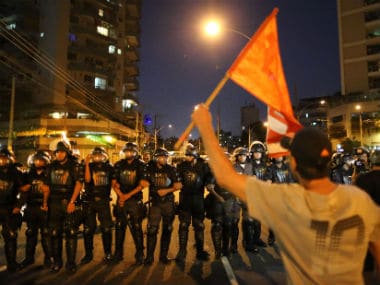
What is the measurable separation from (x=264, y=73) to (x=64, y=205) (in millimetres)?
4892

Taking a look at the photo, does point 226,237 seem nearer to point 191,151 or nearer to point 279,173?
point 191,151

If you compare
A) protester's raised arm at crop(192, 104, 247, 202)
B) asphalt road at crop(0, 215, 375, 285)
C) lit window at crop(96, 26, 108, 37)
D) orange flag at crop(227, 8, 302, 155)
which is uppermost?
lit window at crop(96, 26, 108, 37)

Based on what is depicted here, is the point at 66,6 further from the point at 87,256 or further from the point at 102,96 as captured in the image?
the point at 87,256

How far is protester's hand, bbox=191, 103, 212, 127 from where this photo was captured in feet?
7.56

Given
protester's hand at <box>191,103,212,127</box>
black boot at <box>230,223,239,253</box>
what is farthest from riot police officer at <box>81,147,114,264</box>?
protester's hand at <box>191,103,212,127</box>

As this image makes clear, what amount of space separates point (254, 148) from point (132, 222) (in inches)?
156

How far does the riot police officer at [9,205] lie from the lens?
252 inches

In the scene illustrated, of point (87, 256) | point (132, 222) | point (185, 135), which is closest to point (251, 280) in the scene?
point (132, 222)

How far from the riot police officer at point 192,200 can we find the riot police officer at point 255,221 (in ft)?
3.66

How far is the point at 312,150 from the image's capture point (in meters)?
1.83

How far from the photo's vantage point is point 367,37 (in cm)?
5188

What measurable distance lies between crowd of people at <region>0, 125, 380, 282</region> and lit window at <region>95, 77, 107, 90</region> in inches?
1746

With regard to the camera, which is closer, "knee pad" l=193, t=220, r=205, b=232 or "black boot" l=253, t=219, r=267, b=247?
"knee pad" l=193, t=220, r=205, b=232

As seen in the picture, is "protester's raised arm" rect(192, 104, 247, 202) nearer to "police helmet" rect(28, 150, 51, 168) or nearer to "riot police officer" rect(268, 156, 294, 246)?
"police helmet" rect(28, 150, 51, 168)
